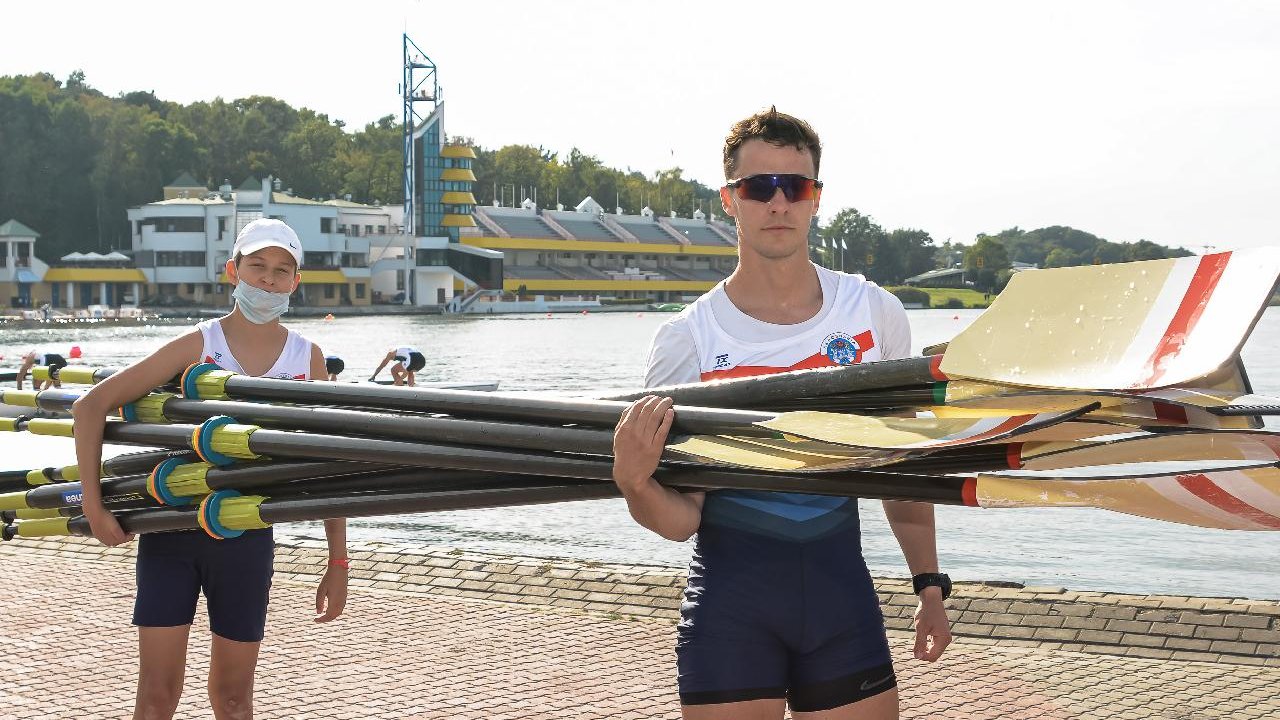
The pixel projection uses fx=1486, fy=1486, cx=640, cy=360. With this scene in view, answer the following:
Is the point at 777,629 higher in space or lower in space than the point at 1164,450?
lower

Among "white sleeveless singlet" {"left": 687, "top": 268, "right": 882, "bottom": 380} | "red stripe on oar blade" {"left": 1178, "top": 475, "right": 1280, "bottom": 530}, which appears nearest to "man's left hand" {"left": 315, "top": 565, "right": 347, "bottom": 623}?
"white sleeveless singlet" {"left": 687, "top": 268, "right": 882, "bottom": 380}

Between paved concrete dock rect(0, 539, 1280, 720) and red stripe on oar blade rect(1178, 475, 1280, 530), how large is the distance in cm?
362

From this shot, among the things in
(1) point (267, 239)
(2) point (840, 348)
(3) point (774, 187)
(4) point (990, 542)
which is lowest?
(4) point (990, 542)

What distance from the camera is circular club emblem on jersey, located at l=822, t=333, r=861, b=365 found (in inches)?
141

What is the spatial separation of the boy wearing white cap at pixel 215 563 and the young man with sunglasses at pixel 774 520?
1.67 meters

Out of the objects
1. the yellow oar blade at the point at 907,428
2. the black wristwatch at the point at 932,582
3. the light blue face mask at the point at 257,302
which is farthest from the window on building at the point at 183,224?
the yellow oar blade at the point at 907,428

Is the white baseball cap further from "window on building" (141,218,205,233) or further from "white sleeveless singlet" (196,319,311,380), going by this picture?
"window on building" (141,218,205,233)

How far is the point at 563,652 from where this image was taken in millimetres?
7570

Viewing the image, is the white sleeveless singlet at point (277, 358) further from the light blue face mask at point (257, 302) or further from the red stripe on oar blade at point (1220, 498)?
the red stripe on oar blade at point (1220, 498)

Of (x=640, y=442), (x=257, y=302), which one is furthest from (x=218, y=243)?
(x=640, y=442)

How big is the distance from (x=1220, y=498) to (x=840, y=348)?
107 centimetres

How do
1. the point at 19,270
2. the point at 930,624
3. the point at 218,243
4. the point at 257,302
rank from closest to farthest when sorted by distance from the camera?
1. the point at 930,624
2. the point at 257,302
3. the point at 218,243
4. the point at 19,270

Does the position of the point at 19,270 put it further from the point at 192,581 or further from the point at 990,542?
the point at 192,581

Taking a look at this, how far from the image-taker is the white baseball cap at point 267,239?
489 centimetres
